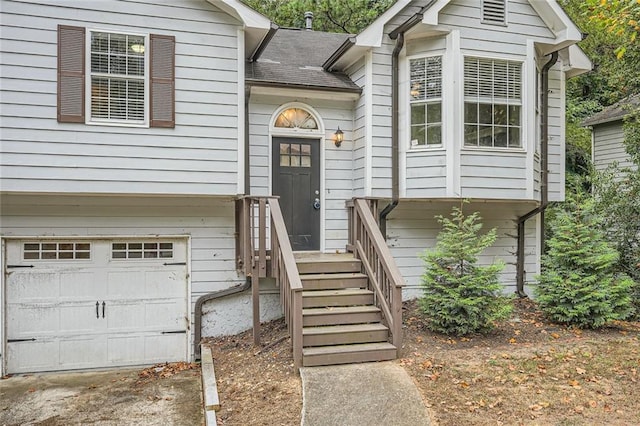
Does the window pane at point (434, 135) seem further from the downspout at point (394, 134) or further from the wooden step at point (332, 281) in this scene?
the wooden step at point (332, 281)

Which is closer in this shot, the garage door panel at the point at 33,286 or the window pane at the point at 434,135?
the garage door panel at the point at 33,286

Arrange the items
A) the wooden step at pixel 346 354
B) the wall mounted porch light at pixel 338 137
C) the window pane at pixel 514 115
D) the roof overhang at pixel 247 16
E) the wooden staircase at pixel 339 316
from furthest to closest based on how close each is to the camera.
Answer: the wall mounted porch light at pixel 338 137, the window pane at pixel 514 115, the roof overhang at pixel 247 16, the wooden staircase at pixel 339 316, the wooden step at pixel 346 354

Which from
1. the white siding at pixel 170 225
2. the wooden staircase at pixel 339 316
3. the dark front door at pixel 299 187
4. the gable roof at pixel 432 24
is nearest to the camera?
the wooden staircase at pixel 339 316

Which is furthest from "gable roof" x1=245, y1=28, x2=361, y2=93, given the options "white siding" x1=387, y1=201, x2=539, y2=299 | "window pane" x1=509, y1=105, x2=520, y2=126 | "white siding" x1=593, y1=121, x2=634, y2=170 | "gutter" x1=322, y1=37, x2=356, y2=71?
"white siding" x1=593, y1=121, x2=634, y2=170

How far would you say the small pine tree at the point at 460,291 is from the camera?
5840 mm

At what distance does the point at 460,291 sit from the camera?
590 centimetres

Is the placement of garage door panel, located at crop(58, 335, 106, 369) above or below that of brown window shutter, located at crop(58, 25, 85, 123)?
below

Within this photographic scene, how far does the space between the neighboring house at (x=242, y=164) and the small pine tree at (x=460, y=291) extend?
2.79ft

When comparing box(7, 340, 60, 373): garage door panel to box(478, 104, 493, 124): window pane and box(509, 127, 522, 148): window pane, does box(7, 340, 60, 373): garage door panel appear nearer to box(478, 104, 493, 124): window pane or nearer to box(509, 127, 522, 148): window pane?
box(478, 104, 493, 124): window pane

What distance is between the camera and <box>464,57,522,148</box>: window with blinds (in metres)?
6.99

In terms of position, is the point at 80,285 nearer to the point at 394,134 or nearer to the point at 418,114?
the point at 394,134

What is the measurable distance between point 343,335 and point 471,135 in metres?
3.86

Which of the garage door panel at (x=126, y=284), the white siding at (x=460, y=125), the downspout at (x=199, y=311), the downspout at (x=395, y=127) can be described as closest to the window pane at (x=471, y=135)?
the white siding at (x=460, y=125)

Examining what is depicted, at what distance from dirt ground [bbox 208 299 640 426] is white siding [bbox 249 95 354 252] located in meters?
2.07
